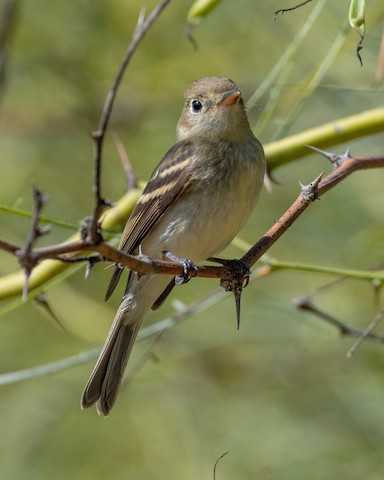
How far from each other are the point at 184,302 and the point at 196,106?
0.98 meters

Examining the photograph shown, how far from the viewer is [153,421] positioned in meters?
3.40

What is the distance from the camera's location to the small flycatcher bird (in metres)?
2.43

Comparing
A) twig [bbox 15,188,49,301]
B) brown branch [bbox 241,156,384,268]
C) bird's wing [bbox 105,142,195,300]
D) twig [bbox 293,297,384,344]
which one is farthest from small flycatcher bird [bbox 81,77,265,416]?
twig [bbox 15,188,49,301]

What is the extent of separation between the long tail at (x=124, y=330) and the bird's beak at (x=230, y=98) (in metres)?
0.55

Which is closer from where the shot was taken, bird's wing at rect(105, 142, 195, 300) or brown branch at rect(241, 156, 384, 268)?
brown branch at rect(241, 156, 384, 268)

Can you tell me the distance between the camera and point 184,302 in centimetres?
348

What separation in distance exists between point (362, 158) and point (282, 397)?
6.04 feet

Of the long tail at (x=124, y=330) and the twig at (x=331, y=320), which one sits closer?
the twig at (x=331, y=320)

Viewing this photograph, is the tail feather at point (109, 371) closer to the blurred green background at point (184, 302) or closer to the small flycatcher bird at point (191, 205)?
the small flycatcher bird at point (191, 205)

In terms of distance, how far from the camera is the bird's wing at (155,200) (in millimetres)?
2482

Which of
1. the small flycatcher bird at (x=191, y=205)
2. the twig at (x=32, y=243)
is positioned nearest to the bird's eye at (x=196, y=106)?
the small flycatcher bird at (x=191, y=205)

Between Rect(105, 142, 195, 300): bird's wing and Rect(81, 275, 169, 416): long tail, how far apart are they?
0.56ft

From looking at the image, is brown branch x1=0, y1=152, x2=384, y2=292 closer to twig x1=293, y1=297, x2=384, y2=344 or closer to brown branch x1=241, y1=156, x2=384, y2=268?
brown branch x1=241, y1=156, x2=384, y2=268

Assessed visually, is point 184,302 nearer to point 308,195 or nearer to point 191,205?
point 191,205
